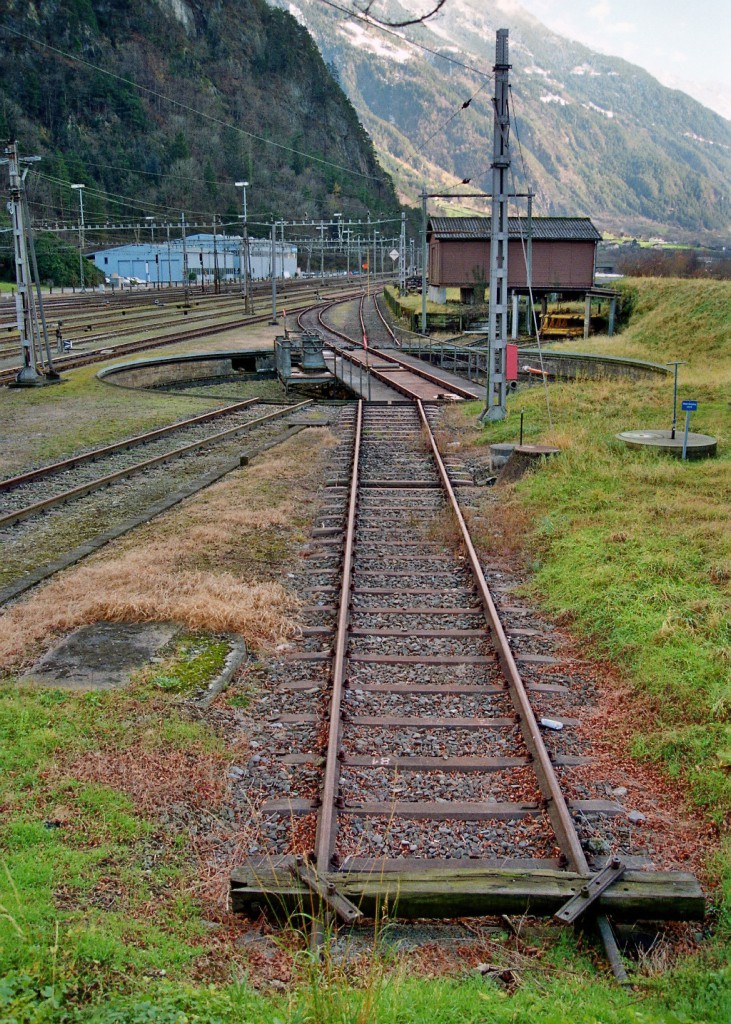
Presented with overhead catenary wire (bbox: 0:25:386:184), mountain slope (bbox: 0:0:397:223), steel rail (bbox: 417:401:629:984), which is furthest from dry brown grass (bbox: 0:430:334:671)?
overhead catenary wire (bbox: 0:25:386:184)

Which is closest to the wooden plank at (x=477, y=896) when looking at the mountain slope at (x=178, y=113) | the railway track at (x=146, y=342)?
the railway track at (x=146, y=342)

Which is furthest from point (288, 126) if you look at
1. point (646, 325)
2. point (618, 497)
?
point (618, 497)

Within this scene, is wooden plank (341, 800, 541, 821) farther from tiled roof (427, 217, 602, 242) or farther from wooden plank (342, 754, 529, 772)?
tiled roof (427, 217, 602, 242)

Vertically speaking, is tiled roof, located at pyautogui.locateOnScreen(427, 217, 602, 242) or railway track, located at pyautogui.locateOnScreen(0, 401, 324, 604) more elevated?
tiled roof, located at pyautogui.locateOnScreen(427, 217, 602, 242)

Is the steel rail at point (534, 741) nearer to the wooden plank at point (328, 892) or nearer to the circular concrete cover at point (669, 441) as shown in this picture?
the wooden plank at point (328, 892)

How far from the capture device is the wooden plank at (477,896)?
463 centimetres

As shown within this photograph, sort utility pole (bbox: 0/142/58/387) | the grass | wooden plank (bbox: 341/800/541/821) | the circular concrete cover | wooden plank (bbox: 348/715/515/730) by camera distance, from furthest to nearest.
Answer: utility pole (bbox: 0/142/58/387), the grass, the circular concrete cover, wooden plank (bbox: 348/715/515/730), wooden plank (bbox: 341/800/541/821)

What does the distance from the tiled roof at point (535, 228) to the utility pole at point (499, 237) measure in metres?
31.2

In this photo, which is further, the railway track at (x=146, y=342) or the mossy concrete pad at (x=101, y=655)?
the railway track at (x=146, y=342)

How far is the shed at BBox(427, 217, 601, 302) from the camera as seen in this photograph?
4947cm

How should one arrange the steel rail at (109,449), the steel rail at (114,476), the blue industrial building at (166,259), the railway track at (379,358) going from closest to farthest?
the steel rail at (114,476)
the steel rail at (109,449)
the railway track at (379,358)
the blue industrial building at (166,259)

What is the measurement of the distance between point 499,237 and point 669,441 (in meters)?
5.30

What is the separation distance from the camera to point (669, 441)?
15.1m

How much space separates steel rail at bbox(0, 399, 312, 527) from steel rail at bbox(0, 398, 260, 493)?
96cm
